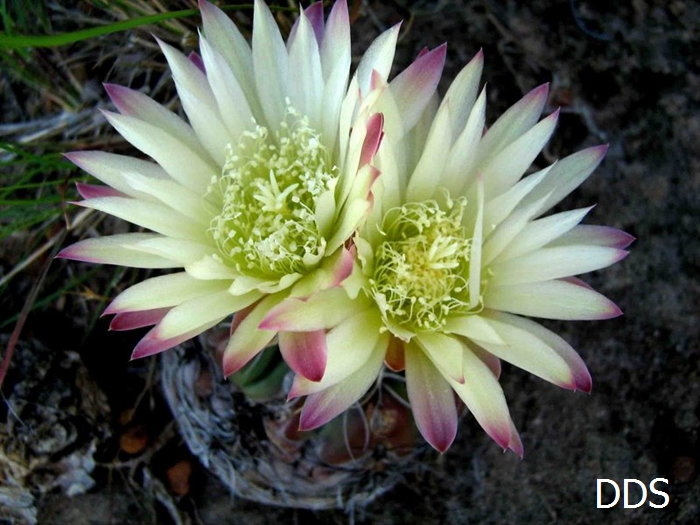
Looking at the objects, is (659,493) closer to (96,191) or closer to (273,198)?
(273,198)

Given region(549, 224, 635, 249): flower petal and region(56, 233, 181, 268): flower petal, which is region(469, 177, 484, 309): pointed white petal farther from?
region(56, 233, 181, 268): flower petal

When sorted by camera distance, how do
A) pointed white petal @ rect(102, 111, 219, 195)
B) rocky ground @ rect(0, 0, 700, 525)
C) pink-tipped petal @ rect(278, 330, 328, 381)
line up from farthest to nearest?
1. rocky ground @ rect(0, 0, 700, 525)
2. pointed white petal @ rect(102, 111, 219, 195)
3. pink-tipped petal @ rect(278, 330, 328, 381)

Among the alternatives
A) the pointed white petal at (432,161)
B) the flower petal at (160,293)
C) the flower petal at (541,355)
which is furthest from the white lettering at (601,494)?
the flower petal at (160,293)

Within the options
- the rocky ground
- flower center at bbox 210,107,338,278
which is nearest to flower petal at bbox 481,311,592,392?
flower center at bbox 210,107,338,278

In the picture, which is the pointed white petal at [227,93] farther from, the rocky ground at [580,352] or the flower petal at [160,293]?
the rocky ground at [580,352]

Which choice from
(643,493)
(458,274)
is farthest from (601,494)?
(458,274)

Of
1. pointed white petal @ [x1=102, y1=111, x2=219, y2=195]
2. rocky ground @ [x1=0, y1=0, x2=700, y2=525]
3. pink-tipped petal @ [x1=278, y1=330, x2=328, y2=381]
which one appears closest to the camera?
pink-tipped petal @ [x1=278, y1=330, x2=328, y2=381]
